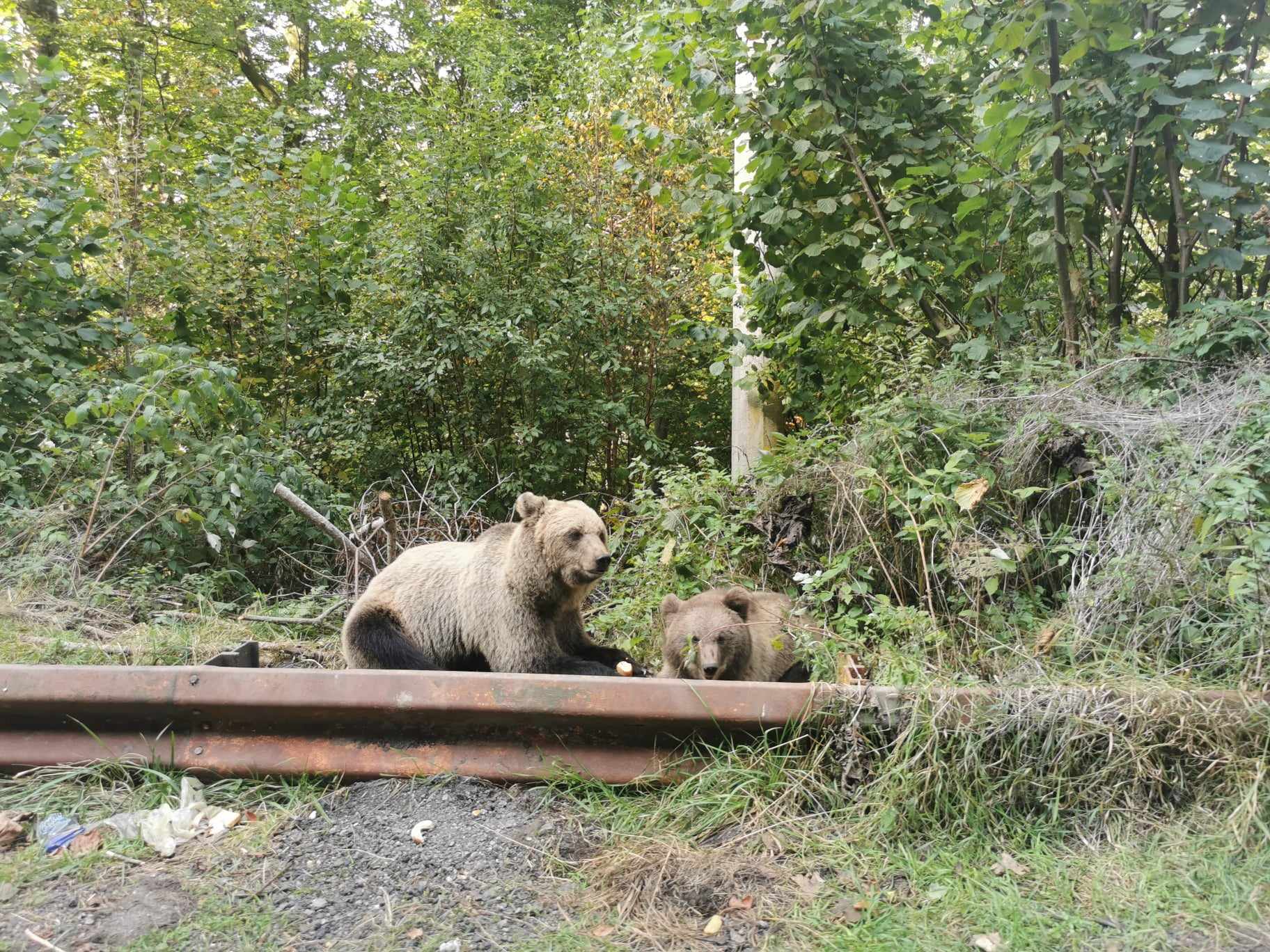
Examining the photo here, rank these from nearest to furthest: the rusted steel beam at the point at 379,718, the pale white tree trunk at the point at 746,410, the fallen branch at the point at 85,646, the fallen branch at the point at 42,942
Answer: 1. the fallen branch at the point at 42,942
2. the rusted steel beam at the point at 379,718
3. the fallen branch at the point at 85,646
4. the pale white tree trunk at the point at 746,410

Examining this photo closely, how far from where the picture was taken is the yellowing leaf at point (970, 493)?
3637mm

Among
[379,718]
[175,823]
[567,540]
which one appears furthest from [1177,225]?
[175,823]

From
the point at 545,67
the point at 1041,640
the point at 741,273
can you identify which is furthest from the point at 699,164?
the point at 545,67

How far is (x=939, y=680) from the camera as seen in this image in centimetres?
300

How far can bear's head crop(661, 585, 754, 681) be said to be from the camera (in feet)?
13.1

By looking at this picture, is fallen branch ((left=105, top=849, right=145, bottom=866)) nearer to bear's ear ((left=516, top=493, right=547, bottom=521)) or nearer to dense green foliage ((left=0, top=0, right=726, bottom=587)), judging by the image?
bear's ear ((left=516, top=493, right=547, bottom=521))

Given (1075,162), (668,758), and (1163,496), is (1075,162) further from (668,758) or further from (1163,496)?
(668,758)

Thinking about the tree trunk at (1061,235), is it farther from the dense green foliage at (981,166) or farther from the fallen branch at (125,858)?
the fallen branch at (125,858)

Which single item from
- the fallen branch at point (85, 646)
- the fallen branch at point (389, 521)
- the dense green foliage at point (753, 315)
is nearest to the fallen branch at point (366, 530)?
the fallen branch at point (389, 521)

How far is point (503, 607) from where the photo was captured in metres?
4.09

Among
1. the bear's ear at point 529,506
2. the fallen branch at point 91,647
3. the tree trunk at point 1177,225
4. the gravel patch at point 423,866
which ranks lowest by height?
the gravel patch at point 423,866

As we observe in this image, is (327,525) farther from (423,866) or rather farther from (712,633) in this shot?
(423,866)

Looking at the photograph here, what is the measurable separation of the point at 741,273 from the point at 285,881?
194 inches

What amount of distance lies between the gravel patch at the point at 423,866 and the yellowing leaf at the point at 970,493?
2011 millimetres
